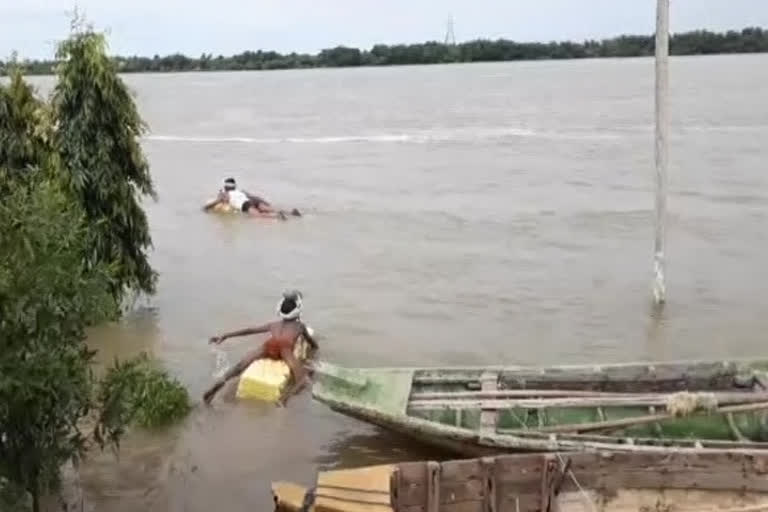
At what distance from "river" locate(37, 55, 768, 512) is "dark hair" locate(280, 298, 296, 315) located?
0.96 m

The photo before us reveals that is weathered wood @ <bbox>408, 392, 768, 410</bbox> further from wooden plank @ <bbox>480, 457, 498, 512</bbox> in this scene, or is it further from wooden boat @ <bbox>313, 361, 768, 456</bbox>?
wooden plank @ <bbox>480, 457, 498, 512</bbox>

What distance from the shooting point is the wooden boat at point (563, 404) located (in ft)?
29.2

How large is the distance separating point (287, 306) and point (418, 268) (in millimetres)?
8304

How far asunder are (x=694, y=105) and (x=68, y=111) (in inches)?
1874

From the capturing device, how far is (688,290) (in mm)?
17641

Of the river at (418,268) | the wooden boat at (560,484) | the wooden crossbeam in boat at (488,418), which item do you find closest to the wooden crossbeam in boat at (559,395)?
the wooden crossbeam in boat at (488,418)

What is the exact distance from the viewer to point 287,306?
1208cm

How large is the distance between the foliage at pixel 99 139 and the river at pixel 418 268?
0.80 m

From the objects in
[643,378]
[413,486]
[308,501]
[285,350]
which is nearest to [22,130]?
[285,350]

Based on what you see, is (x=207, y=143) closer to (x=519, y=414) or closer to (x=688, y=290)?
(x=688, y=290)

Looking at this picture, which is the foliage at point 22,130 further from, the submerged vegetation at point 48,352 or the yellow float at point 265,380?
the submerged vegetation at point 48,352

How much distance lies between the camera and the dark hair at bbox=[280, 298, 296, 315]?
12041mm

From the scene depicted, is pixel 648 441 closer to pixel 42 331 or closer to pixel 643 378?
pixel 643 378

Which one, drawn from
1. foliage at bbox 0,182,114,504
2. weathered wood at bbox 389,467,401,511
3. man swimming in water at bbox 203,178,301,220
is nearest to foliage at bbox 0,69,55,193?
foliage at bbox 0,182,114,504
